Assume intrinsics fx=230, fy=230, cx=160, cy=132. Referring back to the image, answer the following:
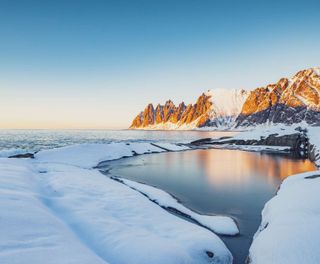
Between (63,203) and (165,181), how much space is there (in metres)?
11.9

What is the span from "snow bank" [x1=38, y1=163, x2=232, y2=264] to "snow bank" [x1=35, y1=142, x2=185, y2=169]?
722 inches

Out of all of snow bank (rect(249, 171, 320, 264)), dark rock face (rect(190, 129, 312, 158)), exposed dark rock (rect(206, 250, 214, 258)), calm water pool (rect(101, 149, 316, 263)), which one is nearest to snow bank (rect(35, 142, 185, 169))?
calm water pool (rect(101, 149, 316, 263))

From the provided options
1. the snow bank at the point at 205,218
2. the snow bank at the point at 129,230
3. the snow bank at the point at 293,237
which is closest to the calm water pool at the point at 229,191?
the snow bank at the point at 205,218

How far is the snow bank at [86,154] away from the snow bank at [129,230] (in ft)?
60.2

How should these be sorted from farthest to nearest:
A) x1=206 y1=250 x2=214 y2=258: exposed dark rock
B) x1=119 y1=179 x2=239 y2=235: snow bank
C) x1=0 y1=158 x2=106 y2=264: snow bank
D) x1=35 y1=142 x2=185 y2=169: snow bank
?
x1=35 y1=142 x2=185 y2=169: snow bank
x1=119 y1=179 x2=239 y2=235: snow bank
x1=206 y1=250 x2=214 y2=258: exposed dark rock
x1=0 y1=158 x2=106 y2=264: snow bank

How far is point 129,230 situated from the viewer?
8383mm

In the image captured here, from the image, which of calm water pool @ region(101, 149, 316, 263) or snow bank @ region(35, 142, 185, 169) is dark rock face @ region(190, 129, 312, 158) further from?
snow bank @ region(35, 142, 185, 169)

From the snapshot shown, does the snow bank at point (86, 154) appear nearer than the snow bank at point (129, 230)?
No

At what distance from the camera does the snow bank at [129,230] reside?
23.0ft

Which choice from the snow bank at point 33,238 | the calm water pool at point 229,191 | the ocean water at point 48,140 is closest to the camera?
the snow bank at point 33,238

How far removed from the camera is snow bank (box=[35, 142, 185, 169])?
3085 centimetres

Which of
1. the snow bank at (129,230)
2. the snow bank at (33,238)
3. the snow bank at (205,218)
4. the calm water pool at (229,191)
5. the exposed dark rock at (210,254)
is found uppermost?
the snow bank at (33,238)

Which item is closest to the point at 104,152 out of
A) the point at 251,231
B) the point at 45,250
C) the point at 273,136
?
the point at 251,231

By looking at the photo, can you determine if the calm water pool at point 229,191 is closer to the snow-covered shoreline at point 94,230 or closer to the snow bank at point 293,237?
the snow-covered shoreline at point 94,230
